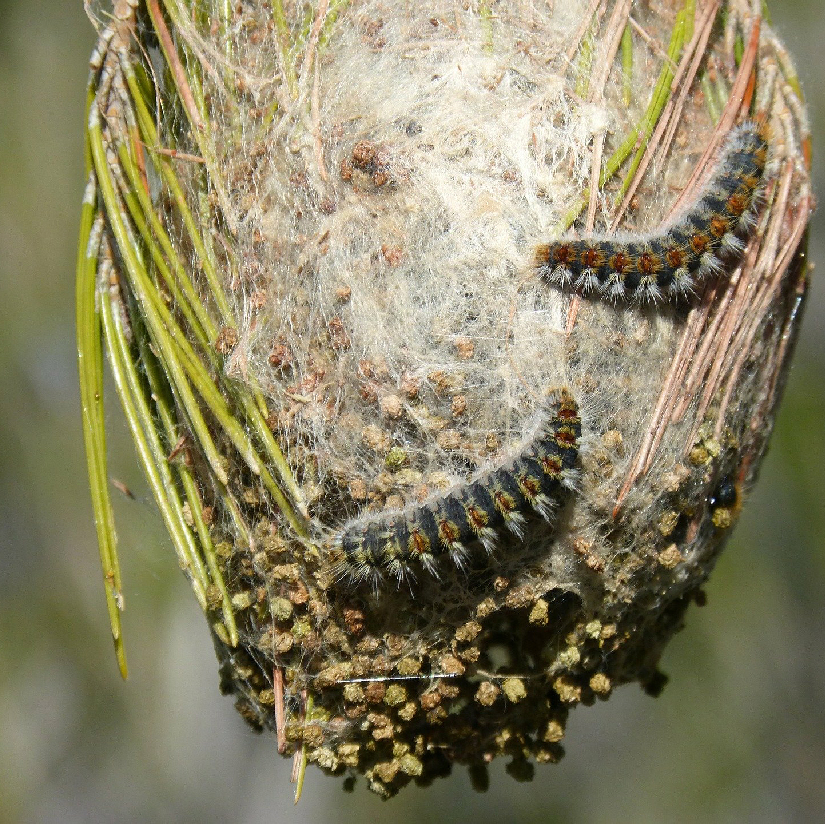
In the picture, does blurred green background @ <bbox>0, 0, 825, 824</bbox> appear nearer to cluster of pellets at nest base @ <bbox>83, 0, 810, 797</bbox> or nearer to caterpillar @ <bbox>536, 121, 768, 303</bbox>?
cluster of pellets at nest base @ <bbox>83, 0, 810, 797</bbox>

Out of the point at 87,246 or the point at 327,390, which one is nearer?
the point at 327,390

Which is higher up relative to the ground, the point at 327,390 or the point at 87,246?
the point at 87,246

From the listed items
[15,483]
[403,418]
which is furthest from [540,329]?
[15,483]

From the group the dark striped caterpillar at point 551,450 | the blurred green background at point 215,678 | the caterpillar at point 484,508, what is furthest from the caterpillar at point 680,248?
the blurred green background at point 215,678

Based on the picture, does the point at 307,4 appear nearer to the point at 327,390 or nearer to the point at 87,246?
the point at 87,246

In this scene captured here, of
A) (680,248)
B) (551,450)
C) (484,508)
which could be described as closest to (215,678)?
(484,508)

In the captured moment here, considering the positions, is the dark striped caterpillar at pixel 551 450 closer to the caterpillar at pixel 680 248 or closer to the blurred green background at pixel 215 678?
the caterpillar at pixel 680 248

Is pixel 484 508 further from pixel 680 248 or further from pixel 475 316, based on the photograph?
pixel 680 248

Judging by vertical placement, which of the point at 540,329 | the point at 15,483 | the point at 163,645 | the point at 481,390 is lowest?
the point at 163,645
